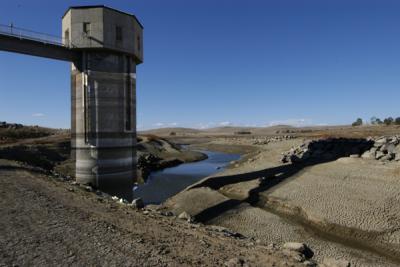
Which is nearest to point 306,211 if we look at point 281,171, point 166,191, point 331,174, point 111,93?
point 331,174

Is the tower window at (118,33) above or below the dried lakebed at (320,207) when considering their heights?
above

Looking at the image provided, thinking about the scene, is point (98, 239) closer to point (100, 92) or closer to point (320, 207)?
point (320, 207)

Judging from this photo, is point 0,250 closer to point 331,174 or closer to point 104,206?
point 104,206

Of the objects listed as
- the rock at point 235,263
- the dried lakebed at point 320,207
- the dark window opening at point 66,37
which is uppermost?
the dark window opening at point 66,37

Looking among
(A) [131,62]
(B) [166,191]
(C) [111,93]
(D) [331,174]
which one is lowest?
(B) [166,191]

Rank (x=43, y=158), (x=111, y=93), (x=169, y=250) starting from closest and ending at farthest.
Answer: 1. (x=169, y=250)
2. (x=111, y=93)
3. (x=43, y=158)

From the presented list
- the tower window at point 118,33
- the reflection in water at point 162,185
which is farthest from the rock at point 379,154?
the tower window at point 118,33

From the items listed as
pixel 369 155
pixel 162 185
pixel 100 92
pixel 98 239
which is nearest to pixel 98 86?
pixel 100 92

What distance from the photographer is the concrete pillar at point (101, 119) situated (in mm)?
27078

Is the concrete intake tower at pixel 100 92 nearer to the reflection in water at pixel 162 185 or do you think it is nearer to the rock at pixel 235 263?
the reflection in water at pixel 162 185

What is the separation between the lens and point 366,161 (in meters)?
33.5

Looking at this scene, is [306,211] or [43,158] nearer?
[306,211]

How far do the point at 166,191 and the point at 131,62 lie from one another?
598 inches

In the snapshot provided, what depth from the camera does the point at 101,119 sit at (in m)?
27.2
